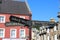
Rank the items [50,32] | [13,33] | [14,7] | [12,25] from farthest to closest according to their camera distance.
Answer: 1. [14,7]
2. [12,25]
3. [13,33]
4. [50,32]

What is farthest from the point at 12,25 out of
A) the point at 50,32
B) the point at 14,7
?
the point at 50,32

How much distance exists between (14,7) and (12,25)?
5.26 m

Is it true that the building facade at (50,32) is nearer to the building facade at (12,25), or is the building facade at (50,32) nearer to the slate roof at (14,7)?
the building facade at (12,25)

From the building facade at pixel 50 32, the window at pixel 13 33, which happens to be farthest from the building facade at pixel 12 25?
the building facade at pixel 50 32

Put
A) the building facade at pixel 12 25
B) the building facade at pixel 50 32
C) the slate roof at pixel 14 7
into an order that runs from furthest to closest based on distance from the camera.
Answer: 1. the slate roof at pixel 14 7
2. the building facade at pixel 12 25
3. the building facade at pixel 50 32

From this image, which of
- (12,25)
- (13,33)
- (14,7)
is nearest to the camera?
(13,33)

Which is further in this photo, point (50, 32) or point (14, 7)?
point (14, 7)

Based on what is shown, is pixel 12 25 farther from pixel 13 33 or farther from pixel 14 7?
pixel 14 7

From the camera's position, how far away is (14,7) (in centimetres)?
5019

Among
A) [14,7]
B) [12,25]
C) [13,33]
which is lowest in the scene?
[13,33]

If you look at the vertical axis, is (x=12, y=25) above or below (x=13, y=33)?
above

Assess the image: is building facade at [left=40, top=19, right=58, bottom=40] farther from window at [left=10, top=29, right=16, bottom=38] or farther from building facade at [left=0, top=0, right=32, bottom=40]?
window at [left=10, top=29, right=16, bottom=38]

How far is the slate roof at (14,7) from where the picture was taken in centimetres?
4881

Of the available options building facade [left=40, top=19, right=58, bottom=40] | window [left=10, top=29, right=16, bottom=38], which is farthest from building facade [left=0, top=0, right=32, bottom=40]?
building facade [left=40, top=19, right=58, bottom=40]
